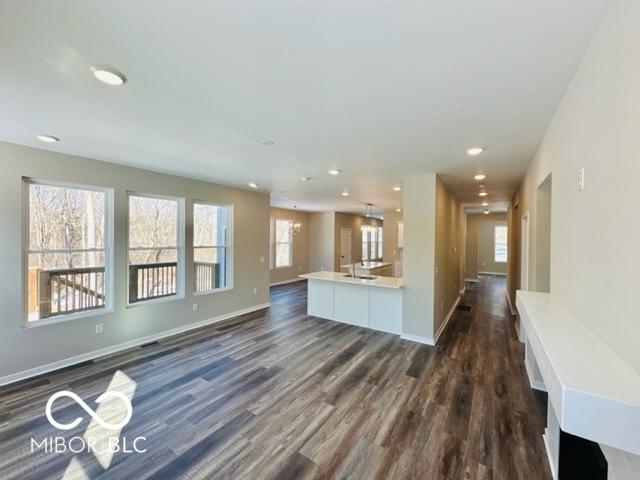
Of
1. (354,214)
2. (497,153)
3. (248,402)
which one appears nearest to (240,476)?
(248,402)

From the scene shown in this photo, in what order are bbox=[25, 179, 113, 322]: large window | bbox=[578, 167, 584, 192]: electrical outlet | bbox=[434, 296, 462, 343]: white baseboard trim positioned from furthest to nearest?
1. bbox=[434, 296, 462, 343]: white baseboard trim
2. bbox=[25, 179, 113, 322]: large window
3. bbox=[578, 167, 584, 192]: electrical outlet

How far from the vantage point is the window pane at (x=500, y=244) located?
1130cm

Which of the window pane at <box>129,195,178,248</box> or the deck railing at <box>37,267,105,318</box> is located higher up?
the window pane at <box>129,195,178,248</box>

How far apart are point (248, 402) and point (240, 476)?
85cm

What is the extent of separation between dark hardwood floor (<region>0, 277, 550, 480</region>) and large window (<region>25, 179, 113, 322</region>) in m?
0.81

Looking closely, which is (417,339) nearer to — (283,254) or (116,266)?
(116,266)

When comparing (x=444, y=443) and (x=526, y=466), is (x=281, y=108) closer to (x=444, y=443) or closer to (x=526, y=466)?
(x=444, y=443)

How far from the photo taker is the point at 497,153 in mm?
3129

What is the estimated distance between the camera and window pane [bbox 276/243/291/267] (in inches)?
365

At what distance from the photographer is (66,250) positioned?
344 cm

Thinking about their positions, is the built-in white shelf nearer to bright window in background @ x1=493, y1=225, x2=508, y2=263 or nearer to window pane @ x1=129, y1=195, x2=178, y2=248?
window pane @ x1=129, y1=195, x2=178, y2=248

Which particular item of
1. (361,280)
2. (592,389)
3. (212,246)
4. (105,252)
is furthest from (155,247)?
(592,389)

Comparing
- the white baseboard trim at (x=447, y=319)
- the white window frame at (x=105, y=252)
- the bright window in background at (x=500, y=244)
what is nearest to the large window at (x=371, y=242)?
the bright window in background at (x=500, y=244)

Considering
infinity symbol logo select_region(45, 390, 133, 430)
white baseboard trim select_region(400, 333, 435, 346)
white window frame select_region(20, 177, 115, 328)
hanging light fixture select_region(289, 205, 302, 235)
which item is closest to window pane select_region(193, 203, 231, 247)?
white window frame select_region(20, 177, 115, 328)
